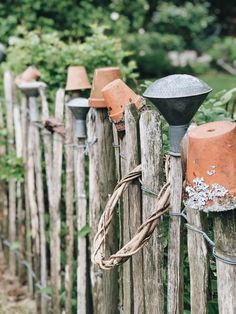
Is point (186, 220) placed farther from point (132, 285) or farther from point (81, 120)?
point (81, 120)

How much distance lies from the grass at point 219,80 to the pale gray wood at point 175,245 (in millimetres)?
11720

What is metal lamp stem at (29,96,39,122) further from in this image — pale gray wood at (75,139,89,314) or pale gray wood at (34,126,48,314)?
pale gray wood at (75,139,89,314)

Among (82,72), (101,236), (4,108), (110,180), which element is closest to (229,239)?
(101,236)

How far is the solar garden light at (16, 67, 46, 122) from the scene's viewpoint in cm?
384

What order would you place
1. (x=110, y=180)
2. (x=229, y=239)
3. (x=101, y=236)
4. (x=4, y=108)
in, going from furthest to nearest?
1. (x=4, y=108)
2. (x=110, y=180)
3. (x=101, y=236)
4. (x=229, y=239)

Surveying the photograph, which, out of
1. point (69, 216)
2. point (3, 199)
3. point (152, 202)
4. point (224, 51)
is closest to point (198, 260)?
point (152, 202)

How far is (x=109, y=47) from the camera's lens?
4.32m

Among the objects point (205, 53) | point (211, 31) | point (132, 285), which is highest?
point (211, 31)

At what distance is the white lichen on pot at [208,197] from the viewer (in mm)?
1520

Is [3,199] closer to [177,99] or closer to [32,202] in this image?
[32,202]

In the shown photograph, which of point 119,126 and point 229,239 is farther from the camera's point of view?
point 119,126

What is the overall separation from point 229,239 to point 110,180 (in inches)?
46.8

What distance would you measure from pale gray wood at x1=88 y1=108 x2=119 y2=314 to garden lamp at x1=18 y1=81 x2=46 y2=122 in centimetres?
117

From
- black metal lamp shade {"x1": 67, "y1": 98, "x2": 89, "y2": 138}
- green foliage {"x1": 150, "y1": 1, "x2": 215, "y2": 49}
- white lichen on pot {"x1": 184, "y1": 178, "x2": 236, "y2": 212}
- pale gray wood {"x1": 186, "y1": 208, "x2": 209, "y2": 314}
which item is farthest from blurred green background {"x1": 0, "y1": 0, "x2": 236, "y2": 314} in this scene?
white lichen on pot {"x1": 184, "y1": 178, "x2": 236, "y2": 212}
